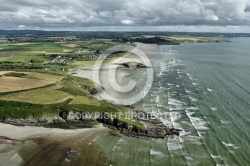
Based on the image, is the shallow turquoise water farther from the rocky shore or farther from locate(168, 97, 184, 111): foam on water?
the rocky shore

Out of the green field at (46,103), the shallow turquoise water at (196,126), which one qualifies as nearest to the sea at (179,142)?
the shallow turquoise water at (196,126)

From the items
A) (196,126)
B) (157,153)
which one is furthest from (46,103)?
(196,126)

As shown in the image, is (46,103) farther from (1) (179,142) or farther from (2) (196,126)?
(2) (196,126)

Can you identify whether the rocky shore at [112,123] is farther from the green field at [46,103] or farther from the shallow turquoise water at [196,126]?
the shallow turquoise water at [196,126]

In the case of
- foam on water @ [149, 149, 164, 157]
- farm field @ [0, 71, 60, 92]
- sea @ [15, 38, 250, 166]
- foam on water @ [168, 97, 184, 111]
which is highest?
farm field @ [0, 71, 60, 92]

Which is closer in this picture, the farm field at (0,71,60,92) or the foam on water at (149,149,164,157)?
the foam on water at (149,149,164,157)

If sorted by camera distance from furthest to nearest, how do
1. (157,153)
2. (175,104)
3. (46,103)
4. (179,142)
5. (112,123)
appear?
(175,104), (46,103), (112,123), (179,142), (157,153)

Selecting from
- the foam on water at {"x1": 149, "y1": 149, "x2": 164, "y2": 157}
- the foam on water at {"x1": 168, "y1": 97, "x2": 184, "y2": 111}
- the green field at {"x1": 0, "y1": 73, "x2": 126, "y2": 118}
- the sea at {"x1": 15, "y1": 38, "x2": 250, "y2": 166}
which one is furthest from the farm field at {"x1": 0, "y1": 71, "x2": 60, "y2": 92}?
the foam on water at {"x1": 149, "y1": 149, "x2": 164, "y2": 157}

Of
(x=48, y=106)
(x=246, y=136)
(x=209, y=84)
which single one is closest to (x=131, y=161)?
(x=246, y=136)

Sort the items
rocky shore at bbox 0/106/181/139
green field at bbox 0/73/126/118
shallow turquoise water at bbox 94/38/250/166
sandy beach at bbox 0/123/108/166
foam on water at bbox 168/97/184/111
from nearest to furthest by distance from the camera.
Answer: sandy beach at bbox 0/123/108/166, shallow turquoise water at bbox 94/38/250/166, rocky shore at bbox 0/106/181/139, green field at bbox 0/73/126/118, foam on water at bbox 168/97/184/111

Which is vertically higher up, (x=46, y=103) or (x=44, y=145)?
(x=46, y=103)

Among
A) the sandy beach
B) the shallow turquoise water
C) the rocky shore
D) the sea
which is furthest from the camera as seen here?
the rocky shore
